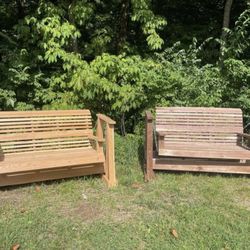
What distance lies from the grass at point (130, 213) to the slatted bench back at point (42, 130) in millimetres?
559

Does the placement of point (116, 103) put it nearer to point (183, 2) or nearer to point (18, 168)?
point (18, 168)

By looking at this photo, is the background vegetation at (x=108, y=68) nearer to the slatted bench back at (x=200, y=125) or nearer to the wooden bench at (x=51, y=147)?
the slatted bench back at (x=200, y=125)

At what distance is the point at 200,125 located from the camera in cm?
553

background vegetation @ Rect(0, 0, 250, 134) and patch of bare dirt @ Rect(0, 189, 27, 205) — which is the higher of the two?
background vegetation @ Rect(0, 0, 250, 134)

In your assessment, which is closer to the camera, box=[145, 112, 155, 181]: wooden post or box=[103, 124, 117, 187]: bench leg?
box=[103, 124, 117, 187]: bench leg

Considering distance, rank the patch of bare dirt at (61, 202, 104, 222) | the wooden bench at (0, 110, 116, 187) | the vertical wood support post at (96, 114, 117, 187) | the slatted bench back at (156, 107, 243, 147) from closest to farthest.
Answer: the patch of bare dirt at (61, 202, 104, 222)
the wooden bench at (0, 110, 116, 187)
the vertical wood support post at (96, 114, 117, 187)
the slatted bench back at (156, 107, 243, 147)

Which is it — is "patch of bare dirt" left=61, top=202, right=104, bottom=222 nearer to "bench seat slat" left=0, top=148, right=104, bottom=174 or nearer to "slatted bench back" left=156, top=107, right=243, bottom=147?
"bench seat slat" left=0, top=148, right=104, bottom=174

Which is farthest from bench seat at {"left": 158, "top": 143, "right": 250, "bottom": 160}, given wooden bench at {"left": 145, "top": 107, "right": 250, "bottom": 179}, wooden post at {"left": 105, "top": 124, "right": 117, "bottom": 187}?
wooden post at {"left": 105, "top": 124, "right": 117, "bottom": 187}

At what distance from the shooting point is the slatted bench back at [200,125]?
5.48 m

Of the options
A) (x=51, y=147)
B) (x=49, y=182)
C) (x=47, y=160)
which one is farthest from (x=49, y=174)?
(x=51, y=147)

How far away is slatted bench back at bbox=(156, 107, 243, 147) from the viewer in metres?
5.48

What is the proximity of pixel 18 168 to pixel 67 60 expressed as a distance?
8.15 feet

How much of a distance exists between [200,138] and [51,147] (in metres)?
2.20

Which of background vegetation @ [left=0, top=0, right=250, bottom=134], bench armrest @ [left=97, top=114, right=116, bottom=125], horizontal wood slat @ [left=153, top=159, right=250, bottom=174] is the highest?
background vegetation @ [left=0, top=0, right=250, bottom=134]
